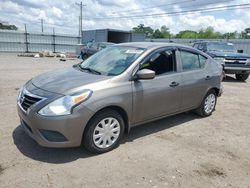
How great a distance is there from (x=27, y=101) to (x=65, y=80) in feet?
2.08

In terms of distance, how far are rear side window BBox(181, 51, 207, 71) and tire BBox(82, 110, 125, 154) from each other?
1.91 m

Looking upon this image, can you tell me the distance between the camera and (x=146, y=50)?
14.2ft

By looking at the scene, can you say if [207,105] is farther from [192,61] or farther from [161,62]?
[161,62]

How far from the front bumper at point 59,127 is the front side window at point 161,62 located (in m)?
1.41

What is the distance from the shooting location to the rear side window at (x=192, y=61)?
16.1 ft

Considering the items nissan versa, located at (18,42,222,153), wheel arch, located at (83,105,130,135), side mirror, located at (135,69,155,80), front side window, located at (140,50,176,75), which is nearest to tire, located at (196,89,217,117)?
nissan versa, located at (18,42,222,153)

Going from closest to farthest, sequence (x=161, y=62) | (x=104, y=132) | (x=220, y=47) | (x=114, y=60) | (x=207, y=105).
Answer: (x=104, y=132)
(x=114, y=60)
(x=161, y=62)
(x=207, y=105)
(x=220, y=47)

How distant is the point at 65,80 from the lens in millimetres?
3795

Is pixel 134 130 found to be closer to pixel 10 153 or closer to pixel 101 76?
pixel 101 76

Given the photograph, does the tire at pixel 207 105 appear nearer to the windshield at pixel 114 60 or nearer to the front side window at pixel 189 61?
the front side window at pixel 189 61

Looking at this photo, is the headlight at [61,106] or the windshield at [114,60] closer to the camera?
the headlight at [61,106]

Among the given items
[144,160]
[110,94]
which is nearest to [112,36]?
[110,94]

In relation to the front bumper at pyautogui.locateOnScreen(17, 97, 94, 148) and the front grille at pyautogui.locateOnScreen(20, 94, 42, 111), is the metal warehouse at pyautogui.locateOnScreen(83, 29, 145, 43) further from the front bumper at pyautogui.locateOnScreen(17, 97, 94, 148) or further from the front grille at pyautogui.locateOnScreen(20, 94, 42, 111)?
the front bumper at pyautogui.locateOnScreen(17, 97, 94, 148)

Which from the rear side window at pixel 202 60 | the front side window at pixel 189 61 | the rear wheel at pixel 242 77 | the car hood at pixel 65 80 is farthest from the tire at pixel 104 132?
the rear wheel at pixel 242 77
